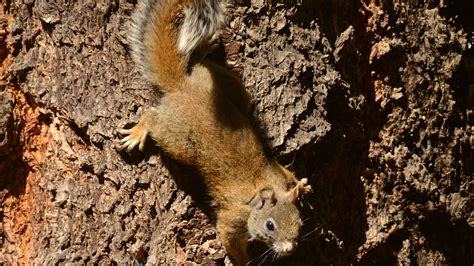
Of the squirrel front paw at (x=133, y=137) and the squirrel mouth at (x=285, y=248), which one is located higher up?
the squirrel front paw at (x=133, y=137)

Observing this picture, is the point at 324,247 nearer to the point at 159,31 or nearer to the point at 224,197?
the point at 224,197

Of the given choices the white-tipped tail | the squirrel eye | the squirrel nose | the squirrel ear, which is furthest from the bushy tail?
the squirrel nose

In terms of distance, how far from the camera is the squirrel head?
10.7 ft

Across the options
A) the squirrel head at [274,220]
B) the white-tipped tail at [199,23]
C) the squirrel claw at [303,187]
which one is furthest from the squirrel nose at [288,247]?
the white-tipped tail at [199,23]

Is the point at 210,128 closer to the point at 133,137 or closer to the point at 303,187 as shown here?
the point at 133,137

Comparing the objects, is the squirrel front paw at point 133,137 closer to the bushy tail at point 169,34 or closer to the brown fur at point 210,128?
the brown fur at point 210,128

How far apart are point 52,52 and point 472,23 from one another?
2.01 m

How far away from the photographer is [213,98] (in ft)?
11.0

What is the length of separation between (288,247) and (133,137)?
744 millimetres

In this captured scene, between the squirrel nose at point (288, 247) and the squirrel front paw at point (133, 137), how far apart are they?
68 centimetres

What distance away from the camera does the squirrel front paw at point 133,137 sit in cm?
323

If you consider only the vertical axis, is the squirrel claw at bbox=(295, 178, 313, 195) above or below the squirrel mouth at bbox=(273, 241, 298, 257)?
above

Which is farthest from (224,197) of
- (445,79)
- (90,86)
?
(445,79)

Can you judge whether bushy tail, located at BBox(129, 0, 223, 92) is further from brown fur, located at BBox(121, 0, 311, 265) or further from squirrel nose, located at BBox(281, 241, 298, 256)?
squirrel nose, located at BBox(281, 241, 298, 256)
